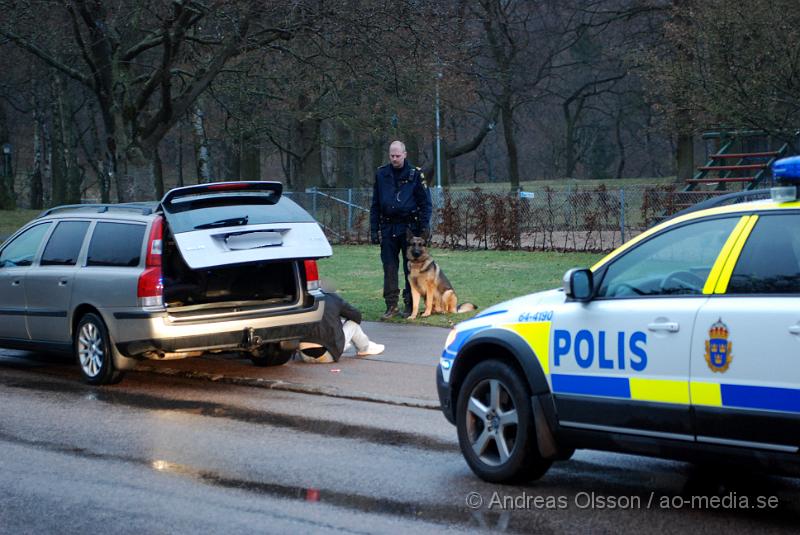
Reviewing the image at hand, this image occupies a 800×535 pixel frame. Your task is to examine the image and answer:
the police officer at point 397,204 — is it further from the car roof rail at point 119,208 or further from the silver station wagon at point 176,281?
the car roof rail at point 119,208

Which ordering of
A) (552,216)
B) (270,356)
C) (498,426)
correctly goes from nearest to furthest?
(498,426) → (270,356) → (552,216)

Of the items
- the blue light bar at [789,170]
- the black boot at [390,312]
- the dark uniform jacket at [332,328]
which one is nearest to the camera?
the blue light bar at [789,170]

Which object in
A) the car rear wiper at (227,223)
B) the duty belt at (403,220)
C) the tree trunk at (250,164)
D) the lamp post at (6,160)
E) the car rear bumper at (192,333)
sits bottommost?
the car rear bumper at (192,333)

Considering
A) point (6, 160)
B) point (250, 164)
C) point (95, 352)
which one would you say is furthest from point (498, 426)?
point (6, 160)

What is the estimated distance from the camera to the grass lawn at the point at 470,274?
1658cm

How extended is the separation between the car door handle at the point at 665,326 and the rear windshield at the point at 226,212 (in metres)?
5.17

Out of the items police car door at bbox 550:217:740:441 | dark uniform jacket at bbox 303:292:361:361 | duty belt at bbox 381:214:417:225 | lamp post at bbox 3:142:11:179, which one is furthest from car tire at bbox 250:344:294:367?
lamp post at bbox 3:142:11:179

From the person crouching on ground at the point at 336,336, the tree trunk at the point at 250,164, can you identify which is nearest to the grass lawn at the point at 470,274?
the person crouching on ground at the point at 336,336

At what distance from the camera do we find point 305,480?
6.98 m

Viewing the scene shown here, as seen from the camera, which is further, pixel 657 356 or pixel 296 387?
pixel 296 387

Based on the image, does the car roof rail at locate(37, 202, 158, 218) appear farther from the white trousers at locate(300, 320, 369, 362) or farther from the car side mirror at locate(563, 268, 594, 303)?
the car side mirror at locate(563, 268, 594, 303)

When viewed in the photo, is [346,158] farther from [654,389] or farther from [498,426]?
[654,389]

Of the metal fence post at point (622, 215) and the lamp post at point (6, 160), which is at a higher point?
the lamp post at point (6, 160)

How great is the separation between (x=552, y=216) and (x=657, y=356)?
20.6 m
